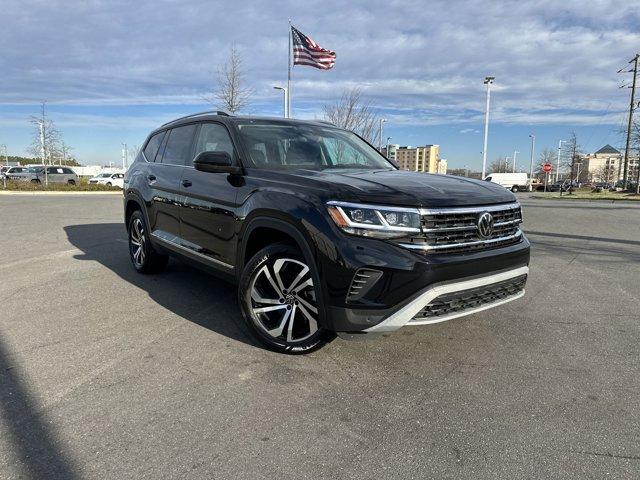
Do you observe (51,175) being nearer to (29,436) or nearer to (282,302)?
(282,302)

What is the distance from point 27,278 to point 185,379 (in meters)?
3.87

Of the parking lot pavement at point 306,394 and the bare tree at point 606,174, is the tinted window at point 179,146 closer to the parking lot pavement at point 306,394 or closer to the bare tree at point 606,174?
the parking lot pavement at point 306,394

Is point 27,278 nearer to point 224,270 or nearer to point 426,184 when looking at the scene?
point 224,270

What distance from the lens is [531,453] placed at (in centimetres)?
243

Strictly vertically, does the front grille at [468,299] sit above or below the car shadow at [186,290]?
above

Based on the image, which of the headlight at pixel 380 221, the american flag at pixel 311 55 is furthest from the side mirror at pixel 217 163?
the american flag at pixel 311 55

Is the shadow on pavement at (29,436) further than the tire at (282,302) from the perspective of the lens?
No

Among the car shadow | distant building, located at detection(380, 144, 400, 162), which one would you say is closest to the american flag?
distant building, located at detection(380, 144, 400, 162)

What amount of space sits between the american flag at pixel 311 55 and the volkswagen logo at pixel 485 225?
16.7 m

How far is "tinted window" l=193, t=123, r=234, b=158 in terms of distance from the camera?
429 cm

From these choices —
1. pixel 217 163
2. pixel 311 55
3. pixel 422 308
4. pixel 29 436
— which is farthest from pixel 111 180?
pixel 422 308

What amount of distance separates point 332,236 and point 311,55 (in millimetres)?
17356

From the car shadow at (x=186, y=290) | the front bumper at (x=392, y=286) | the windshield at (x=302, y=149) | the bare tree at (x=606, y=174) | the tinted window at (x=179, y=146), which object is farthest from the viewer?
the bare tree at (x=606, y=174)

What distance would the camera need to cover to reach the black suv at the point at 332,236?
2959mm
